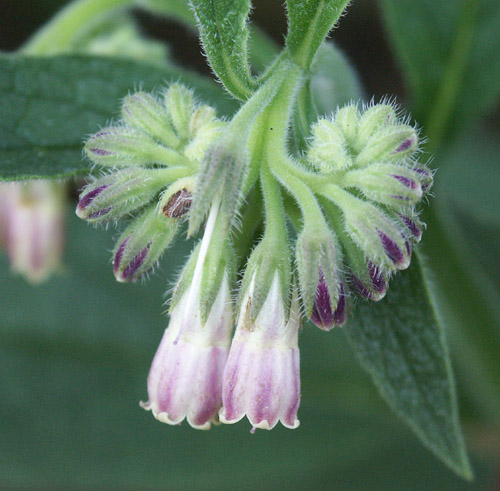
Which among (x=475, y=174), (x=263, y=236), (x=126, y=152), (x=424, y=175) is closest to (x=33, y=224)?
(x=126, y=152)

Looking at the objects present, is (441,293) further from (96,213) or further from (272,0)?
(272,0)

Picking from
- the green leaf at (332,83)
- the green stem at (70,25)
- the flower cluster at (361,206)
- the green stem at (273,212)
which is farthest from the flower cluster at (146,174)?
the green stem at (70,25)

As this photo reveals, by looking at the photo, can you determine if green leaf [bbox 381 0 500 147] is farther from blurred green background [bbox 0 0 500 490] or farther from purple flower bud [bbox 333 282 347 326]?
purple flower bud [bbox 333 282 347 326]

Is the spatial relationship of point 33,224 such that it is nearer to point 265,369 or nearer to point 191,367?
point 191,367

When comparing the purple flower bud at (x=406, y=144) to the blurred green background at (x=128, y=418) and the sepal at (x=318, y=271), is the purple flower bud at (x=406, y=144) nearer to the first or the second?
the sepal at (x=318, y=271)

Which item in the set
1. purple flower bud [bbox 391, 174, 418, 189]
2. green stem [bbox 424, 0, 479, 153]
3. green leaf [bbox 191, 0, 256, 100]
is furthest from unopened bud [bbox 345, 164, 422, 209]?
green stem [bbox 424, 0, 479, 153]

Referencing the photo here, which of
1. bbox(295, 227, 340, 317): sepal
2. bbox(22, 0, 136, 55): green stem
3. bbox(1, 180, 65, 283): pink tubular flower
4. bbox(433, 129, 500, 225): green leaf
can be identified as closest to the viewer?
bbox(295, 227, 340, 317): sepal
